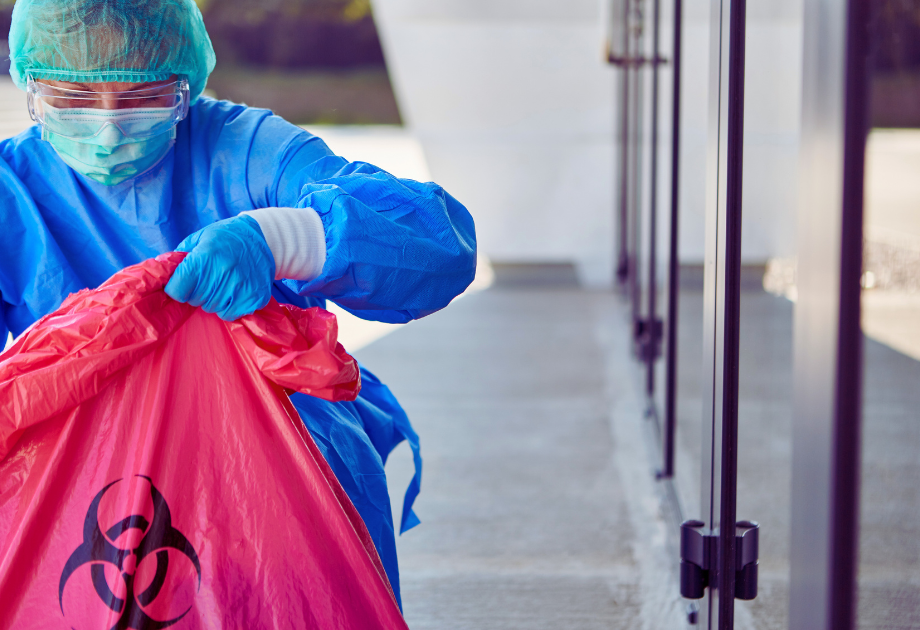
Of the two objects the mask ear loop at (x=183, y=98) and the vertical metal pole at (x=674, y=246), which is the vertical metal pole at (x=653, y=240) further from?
the mask ear loop at (x=183, y=98)

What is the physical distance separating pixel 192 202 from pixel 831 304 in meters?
0.80

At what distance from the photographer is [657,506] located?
2156mm

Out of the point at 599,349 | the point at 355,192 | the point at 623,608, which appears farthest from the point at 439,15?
the point at 355,192

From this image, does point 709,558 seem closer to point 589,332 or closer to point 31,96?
point 31,96

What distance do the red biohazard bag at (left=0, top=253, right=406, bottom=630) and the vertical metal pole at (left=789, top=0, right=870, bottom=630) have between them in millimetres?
431

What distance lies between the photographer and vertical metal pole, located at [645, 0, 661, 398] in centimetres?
239

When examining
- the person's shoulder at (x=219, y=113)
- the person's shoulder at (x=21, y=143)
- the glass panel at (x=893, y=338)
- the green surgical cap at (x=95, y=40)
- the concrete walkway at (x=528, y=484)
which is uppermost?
the green surgical cap at (x=95, y=40)

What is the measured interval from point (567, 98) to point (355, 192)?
3682 millimetres

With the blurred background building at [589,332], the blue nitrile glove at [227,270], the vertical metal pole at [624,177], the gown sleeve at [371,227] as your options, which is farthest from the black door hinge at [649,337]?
the blue nitrile glove at [227,270]

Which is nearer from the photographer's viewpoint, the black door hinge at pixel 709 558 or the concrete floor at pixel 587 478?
the black door hinge at pixel 709 558

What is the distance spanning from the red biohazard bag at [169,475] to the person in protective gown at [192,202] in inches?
2.6

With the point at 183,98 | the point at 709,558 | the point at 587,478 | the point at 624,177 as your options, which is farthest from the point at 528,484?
the point at 624,177

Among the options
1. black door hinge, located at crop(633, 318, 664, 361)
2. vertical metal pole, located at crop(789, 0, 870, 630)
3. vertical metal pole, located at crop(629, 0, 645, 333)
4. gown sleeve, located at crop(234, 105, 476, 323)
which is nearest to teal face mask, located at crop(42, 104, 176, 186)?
gown sleeve, located at crop(234, 105, 476, 323)

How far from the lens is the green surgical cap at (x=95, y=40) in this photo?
98 centimetres
